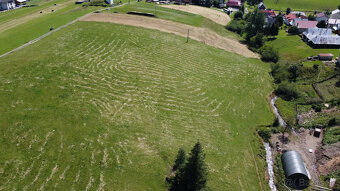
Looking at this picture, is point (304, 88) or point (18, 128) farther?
point (304, 88)

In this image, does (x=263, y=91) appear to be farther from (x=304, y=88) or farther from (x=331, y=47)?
(x=331, y=47)

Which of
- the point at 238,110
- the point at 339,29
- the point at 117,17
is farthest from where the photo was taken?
the point at 339,29

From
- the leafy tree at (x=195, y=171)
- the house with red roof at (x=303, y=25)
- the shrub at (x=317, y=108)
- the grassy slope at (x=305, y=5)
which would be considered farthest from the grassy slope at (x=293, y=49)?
the grassy slope at (x=305, y=5)

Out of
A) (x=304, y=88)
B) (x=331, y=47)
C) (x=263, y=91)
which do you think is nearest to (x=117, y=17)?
(x=263, y=91)

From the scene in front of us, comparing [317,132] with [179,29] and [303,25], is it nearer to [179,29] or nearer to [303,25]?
[179,29]

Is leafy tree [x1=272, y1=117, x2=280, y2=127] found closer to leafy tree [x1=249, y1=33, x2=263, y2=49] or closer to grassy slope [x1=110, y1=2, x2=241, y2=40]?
leafy tree [x1=249, y1=33, x2=263, y2=49]

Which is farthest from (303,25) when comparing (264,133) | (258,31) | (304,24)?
(264,133)

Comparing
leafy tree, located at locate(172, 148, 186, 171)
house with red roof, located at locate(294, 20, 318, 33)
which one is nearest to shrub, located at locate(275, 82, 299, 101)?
leafy tree, located at locate(172, 148, 186, 171)
